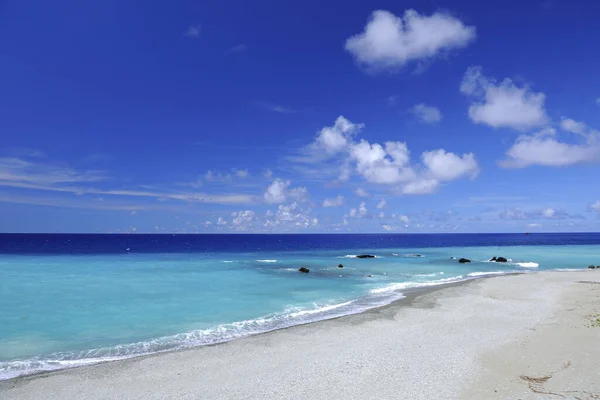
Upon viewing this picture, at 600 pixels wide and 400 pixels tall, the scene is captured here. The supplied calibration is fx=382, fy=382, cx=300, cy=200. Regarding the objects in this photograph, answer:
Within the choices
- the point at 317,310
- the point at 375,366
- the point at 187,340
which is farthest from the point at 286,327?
the point at 375,366

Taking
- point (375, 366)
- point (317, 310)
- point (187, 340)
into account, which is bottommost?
point (317, 310)

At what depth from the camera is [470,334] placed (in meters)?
17.0

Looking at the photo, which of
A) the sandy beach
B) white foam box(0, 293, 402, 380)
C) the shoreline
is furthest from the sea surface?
the sandy beach

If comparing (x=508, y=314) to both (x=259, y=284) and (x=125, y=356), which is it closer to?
(x=125, y=356)

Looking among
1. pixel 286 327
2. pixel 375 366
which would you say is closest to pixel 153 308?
pixel 286 327

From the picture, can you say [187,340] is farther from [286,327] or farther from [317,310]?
[317,310]

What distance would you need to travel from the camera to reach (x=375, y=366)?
13.1m

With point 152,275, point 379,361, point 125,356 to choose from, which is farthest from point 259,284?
point 379,361

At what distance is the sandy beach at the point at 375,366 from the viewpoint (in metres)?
11.2

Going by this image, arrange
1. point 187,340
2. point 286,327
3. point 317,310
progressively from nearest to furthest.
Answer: point 187,340
point 286,327
point 317,310

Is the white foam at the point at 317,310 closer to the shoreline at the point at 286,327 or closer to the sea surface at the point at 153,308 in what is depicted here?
the sea surface at the point at 153,308

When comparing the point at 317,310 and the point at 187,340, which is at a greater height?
the point at 187,340

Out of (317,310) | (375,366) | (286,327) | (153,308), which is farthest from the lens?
(153,308)

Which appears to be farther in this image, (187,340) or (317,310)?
(317,310)
